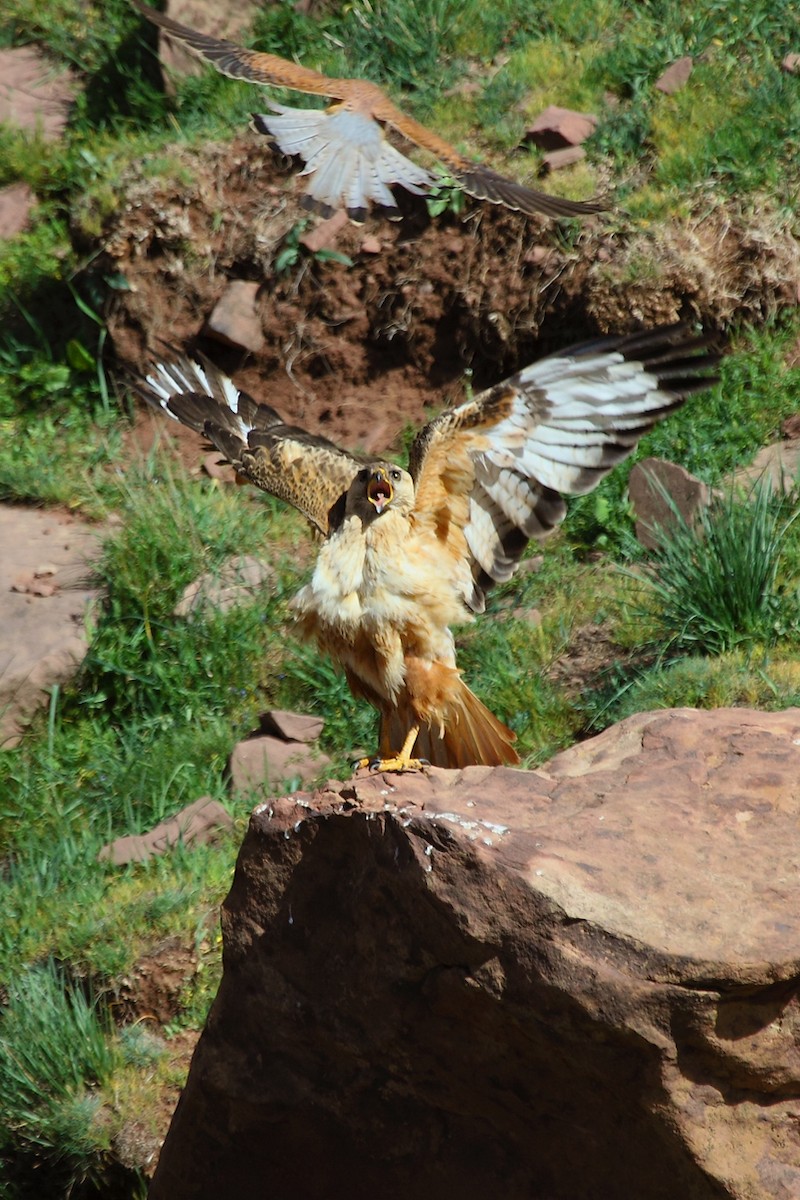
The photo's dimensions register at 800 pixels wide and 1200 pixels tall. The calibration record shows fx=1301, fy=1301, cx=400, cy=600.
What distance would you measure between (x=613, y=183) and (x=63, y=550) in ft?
11.7

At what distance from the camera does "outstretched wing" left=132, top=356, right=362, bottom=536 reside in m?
4.70

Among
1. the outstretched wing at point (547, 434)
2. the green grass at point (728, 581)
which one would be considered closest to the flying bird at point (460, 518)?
the outstretched wing at point (547, 434)

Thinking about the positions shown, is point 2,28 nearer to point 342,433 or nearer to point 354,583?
point 342,433

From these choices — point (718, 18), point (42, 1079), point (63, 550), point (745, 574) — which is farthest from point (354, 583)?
point (718, 18)

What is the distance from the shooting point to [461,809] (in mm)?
2863

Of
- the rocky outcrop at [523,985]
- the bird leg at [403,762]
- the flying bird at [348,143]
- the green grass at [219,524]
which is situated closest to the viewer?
the rocky outcrop at [523,985]

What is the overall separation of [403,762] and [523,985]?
3.58 feet

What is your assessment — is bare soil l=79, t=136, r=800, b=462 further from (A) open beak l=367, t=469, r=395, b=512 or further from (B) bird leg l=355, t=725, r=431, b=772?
(B) bird leg l=355, t=725, r=431, b=772

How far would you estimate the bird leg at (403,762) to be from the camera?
11.6 ft

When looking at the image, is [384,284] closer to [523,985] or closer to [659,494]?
[659,494]

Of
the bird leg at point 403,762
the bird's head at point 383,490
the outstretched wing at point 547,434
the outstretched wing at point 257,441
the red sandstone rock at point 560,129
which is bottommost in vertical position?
the bird leg at point 403,762

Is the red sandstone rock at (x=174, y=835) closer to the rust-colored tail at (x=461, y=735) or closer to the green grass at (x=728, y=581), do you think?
the rust-colored tail at (x=461, y=735)

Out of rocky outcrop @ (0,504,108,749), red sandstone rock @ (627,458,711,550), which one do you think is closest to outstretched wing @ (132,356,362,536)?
rocky outcrop @ (0,504,108,749)

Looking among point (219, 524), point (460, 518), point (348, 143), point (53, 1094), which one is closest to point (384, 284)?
point (348, 143)
